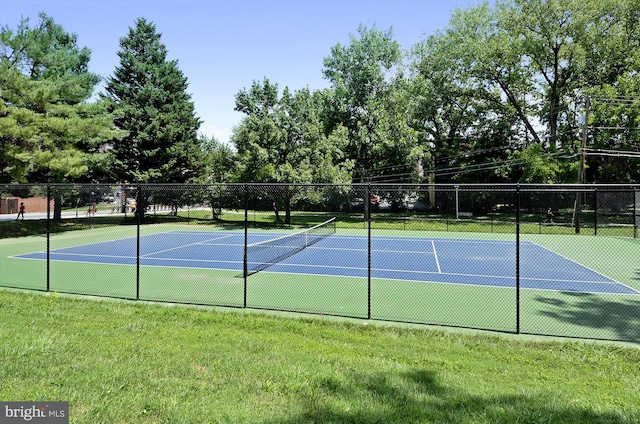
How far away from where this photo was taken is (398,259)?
54.9 feet

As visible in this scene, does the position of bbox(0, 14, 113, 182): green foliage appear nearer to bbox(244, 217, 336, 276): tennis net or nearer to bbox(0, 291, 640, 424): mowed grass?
bbox(244, 217, 336, 276): tennis net

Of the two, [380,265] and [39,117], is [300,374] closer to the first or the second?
[380,265]

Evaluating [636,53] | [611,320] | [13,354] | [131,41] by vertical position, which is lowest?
[611,320]

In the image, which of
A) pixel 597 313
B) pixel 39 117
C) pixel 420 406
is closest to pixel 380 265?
pixel 597 313

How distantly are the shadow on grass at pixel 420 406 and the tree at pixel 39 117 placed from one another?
23367mm

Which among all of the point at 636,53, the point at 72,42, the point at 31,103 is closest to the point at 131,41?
the point at 72,42

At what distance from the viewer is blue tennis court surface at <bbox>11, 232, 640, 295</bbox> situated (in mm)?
12873

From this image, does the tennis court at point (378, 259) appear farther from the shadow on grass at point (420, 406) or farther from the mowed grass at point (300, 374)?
the shadow on grass at point (420, 406)

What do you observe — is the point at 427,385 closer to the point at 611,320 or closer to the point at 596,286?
the point at 611,320

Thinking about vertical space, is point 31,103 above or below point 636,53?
below

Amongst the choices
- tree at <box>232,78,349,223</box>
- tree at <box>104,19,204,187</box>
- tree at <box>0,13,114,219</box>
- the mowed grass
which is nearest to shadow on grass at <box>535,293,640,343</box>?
the mowed grass

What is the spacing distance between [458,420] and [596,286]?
1062 cm

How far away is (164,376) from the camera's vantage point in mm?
4320

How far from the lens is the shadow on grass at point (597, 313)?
25.5 feet
